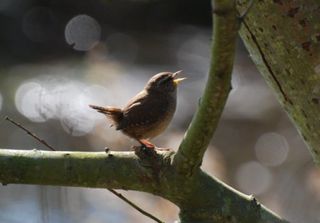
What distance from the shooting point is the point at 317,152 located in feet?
7.17

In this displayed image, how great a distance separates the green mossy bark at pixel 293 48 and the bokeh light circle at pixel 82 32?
28.6 feet

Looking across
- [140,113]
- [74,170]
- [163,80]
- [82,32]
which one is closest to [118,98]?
[82,32]

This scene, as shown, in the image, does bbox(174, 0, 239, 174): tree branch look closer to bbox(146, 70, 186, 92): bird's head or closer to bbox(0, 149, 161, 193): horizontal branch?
bbox(0, 149, 161, 193): horizontal branch

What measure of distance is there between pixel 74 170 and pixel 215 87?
555mm

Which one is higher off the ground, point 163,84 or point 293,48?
point 293,48

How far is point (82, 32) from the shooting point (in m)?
11.2

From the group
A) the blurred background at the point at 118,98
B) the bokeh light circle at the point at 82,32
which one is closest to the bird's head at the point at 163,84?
the blurred background at the point at 118,98

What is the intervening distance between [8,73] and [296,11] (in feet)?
25.5

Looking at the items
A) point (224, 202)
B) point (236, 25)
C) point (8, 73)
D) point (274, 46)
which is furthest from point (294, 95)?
point (8, 73)

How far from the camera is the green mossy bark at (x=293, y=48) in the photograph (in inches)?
79.3

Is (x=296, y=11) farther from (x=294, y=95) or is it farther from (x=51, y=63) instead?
(x=51, y=63)

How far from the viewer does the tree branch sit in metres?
1.63

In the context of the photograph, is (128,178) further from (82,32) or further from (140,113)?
(82,32)

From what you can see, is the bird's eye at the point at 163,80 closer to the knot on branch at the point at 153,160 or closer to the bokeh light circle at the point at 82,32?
the knot on branch at the point at 153,160
